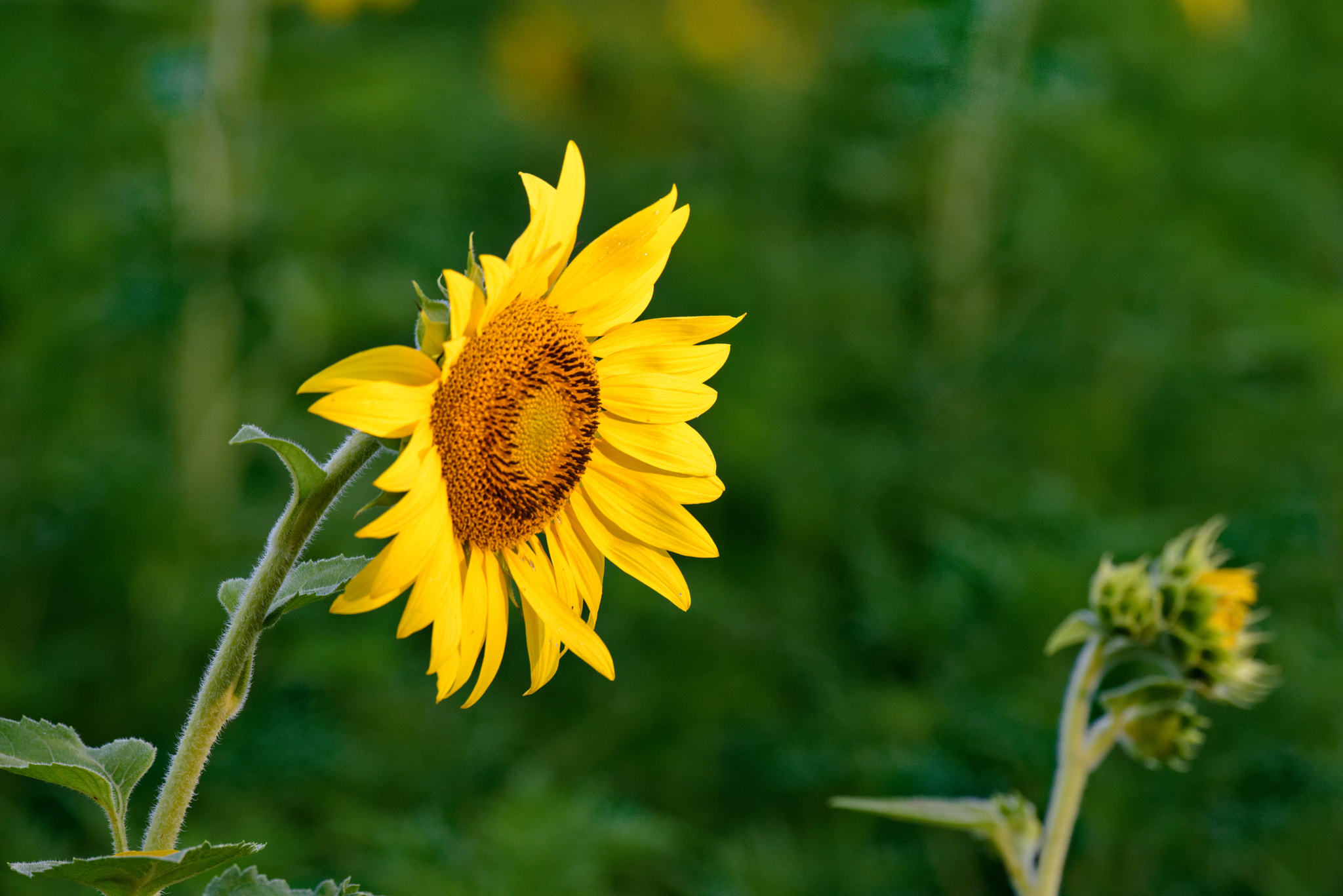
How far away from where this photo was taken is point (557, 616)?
3.38 feet

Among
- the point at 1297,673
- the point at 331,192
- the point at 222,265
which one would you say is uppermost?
the point at 331,192

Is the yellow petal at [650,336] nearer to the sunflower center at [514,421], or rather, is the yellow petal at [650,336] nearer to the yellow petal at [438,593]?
the sunflower center at [514,421]

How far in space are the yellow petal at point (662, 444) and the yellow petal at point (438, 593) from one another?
179mm

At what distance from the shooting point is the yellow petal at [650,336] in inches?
41.4

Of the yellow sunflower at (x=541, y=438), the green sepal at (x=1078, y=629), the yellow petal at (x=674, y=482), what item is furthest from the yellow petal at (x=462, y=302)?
the green sepal at (x=1078, y=629)

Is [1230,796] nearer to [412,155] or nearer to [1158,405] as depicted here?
[1158,405]

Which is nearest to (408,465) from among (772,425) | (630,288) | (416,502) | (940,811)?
(416,502)

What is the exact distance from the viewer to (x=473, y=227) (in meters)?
3.73

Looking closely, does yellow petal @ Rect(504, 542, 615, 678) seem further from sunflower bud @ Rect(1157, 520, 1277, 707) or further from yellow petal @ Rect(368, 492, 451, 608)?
sunflower bud @ Rect(1157, 520, 1277, 707)

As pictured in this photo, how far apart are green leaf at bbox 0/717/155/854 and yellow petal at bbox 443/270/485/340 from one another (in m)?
0.39

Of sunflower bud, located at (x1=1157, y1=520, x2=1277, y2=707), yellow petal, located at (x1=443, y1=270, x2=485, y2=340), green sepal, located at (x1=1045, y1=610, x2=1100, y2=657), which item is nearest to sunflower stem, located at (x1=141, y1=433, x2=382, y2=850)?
yellow petal, located at (x1=443, y1=270, x2=485, y2=340)

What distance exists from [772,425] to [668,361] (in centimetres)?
199

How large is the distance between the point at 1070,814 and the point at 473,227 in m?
2.86

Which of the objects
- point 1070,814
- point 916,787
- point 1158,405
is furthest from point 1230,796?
point 1158,405
